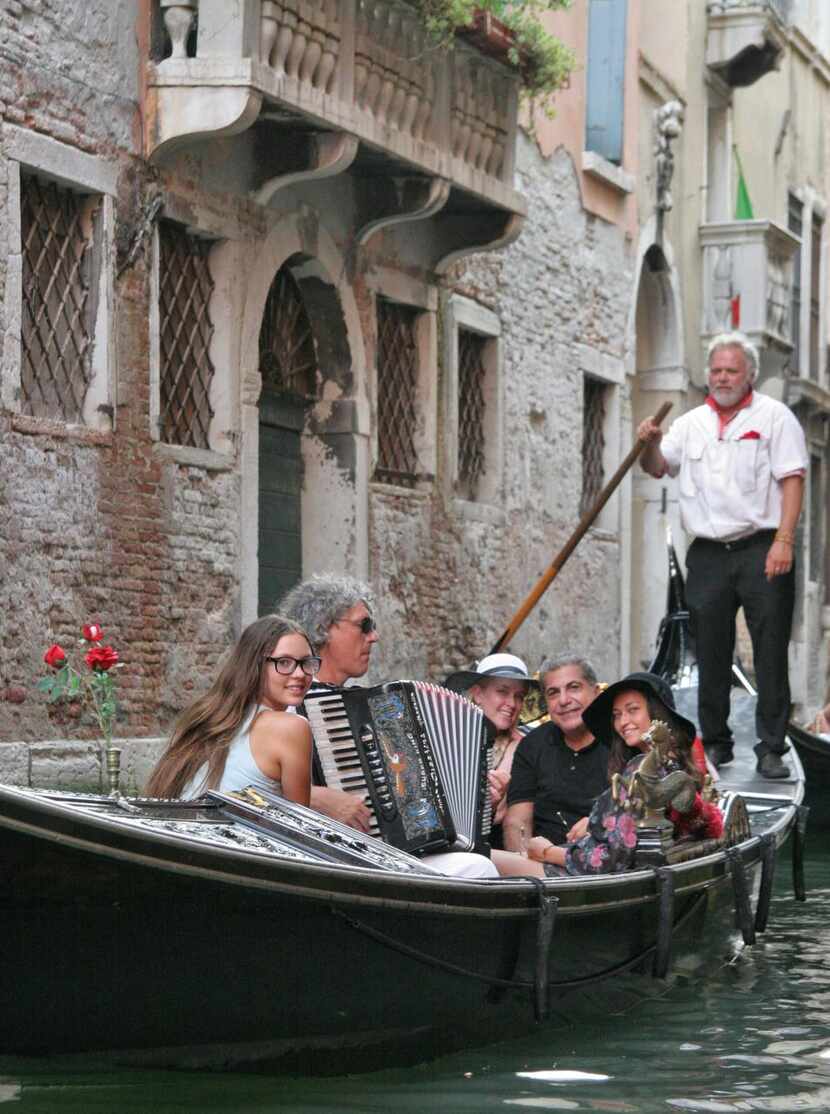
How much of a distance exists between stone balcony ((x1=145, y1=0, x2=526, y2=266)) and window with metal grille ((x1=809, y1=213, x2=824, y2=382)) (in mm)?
9698

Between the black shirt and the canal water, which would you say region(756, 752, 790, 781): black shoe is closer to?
the canal water

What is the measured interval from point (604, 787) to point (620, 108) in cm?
1046

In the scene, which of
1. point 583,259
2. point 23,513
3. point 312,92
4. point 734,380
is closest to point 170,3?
point 312,92

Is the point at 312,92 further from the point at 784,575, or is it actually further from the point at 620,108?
the point at 620,108

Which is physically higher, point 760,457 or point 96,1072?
point 760,457

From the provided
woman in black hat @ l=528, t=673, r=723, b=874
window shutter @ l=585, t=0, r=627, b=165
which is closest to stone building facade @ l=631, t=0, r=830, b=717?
window shutter @ l=585, t=0, r=627, b=165

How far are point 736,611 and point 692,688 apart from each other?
2.37 m

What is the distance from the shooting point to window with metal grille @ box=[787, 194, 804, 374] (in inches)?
840

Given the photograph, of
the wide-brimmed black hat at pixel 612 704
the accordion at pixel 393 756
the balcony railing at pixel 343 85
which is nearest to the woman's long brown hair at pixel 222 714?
the accordion at pixel 393 756

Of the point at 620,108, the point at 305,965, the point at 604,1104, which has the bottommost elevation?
the point at 604,1104

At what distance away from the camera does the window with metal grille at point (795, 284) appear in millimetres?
21344

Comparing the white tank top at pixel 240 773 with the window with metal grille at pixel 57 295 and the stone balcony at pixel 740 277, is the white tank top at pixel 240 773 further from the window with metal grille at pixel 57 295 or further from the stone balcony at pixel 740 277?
the stone balcony at pixel 740 277

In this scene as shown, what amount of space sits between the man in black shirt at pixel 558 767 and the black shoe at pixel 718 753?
2174 mm

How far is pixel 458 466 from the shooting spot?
14117mm
